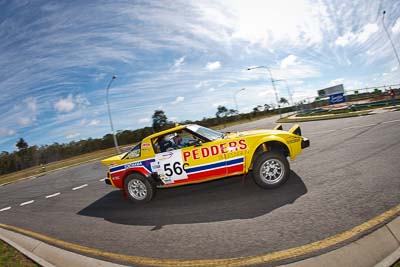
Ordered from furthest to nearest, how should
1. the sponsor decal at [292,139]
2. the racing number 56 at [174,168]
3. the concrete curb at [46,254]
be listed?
the racing number 56 at [174,168], the sponsor decal at [292,139], the concrete curb at [46,254]

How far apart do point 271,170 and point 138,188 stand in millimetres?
3406

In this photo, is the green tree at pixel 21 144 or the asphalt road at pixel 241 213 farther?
the green tree at pixel 21 144

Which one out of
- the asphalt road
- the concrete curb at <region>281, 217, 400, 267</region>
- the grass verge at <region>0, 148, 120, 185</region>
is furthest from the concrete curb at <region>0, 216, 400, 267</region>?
the grass verge at <region>0, 148, 120, 185</region>

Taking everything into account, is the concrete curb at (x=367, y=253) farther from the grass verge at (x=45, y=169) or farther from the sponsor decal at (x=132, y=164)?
the grass verge at (x=45, y=169)

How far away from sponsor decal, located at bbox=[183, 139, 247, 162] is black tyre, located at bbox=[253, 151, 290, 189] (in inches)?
19.8

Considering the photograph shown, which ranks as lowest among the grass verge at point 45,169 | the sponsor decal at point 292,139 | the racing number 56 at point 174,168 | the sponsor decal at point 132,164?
the grass verge at point 45,169

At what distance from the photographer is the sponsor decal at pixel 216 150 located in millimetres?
5301

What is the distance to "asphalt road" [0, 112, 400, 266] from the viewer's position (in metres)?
3.46

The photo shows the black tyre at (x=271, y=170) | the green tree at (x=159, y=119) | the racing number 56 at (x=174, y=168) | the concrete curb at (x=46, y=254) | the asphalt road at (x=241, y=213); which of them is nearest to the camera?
the asphalt road at (x=241, y=213)

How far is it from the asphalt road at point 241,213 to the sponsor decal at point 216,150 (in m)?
1.02

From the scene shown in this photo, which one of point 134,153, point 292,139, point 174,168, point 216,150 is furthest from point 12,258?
point 292,139

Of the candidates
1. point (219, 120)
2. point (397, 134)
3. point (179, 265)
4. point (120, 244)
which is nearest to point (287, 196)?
point (179, 265)

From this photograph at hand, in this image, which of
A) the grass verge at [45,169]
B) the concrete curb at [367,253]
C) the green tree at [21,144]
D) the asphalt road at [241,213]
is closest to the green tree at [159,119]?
the grass verge at [45,169]

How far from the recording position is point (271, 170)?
17.1ft
